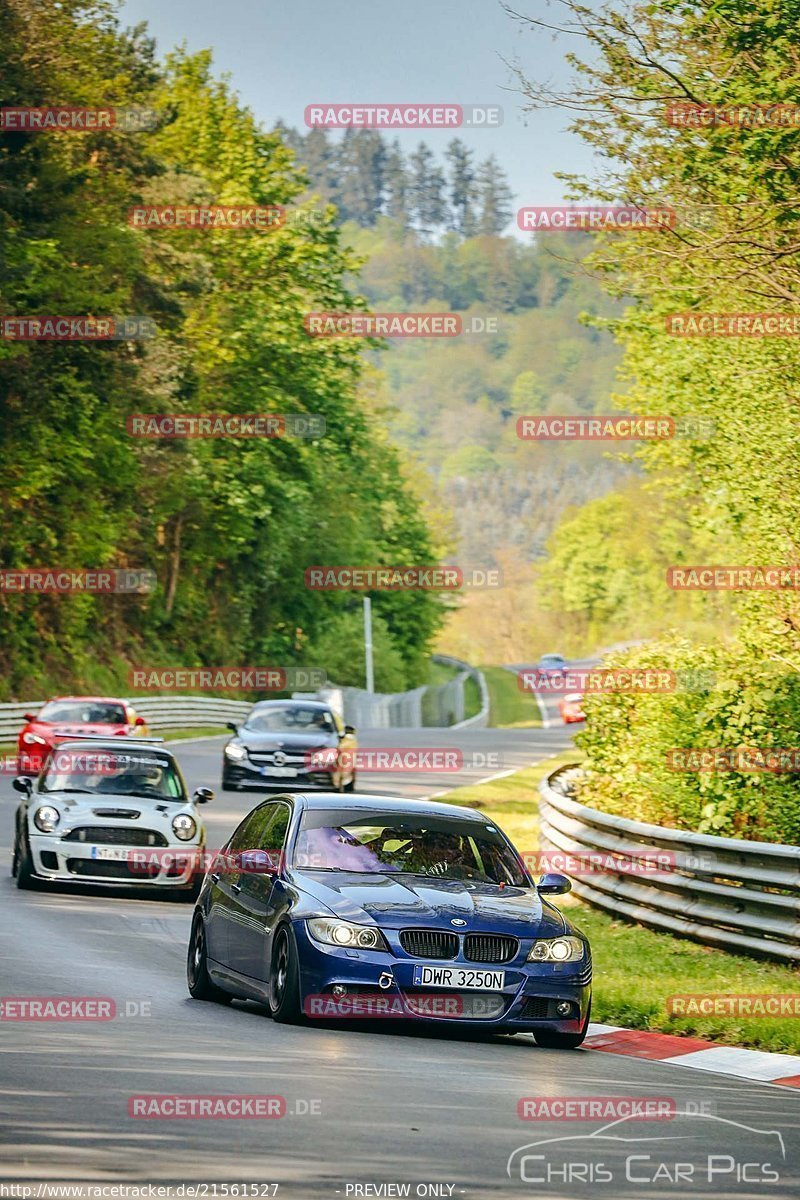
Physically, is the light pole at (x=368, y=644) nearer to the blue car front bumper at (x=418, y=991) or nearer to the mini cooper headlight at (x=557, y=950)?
the mini cooper headlight at (x=557, y=950)

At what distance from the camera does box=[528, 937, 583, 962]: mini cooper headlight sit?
1109cm

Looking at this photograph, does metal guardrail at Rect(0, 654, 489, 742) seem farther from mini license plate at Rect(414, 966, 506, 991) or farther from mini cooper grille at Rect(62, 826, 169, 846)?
mini license plate at Rect(414, 966, 506, 991)

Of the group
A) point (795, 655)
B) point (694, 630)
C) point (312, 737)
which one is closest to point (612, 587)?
point (694, 630)

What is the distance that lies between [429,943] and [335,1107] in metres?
2.76

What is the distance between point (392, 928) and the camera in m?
10.9

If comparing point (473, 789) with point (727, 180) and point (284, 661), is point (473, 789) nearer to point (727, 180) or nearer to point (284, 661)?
point (727, 180)

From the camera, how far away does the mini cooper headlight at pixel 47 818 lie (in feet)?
60.6

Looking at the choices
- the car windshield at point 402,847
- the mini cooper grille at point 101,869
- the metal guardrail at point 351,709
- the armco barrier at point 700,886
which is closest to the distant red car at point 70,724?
the metal guardrail at point 351,709

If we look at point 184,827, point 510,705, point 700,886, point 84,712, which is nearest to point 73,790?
point 184,827

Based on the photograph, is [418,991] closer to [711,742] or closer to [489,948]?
[489,948]

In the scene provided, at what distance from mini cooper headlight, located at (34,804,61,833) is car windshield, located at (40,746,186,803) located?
58 centimetres

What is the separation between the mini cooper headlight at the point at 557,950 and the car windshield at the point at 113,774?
28.4 feet

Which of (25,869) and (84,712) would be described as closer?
(25,869)

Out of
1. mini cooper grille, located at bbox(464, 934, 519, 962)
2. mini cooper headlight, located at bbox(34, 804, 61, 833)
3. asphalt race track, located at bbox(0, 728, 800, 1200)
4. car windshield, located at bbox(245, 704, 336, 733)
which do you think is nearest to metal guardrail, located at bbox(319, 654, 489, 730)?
car windshield, located at bbox(245, 704, 336, 733)
